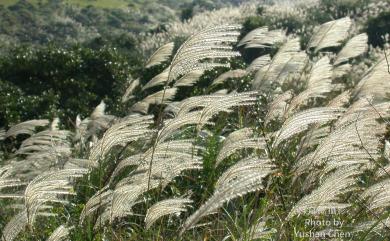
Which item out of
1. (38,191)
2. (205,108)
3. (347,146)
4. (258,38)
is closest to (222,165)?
(205,108)

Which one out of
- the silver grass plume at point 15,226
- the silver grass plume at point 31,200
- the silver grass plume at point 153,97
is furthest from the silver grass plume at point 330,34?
the silver grass plume at point 15,226

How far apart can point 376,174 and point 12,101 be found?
1106 cm

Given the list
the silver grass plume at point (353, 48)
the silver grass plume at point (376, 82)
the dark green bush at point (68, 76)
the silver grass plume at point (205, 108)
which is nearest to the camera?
the silver grass plume at point (205, 108)

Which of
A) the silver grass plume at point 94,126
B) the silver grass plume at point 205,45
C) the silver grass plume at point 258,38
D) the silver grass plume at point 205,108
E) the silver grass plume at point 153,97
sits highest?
the silver grass plume at point 205,45

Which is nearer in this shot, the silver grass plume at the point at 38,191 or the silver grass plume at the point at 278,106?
the silver grass plume at the point at 38,191

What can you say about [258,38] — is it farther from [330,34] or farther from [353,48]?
[353,48]

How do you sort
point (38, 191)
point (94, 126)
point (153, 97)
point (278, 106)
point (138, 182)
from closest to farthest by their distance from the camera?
point (38, 191) < point (138, 182) < point (278, 106) < point (153, 97) < point (94, 126)

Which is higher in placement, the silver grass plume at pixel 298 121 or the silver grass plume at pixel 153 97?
the silver grass plume at pixel 298 121

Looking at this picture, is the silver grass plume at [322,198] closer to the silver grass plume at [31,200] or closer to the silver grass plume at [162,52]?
the silver grass plume at [31,200]

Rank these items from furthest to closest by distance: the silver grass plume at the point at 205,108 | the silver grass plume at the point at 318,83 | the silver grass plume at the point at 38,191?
the silver grass plume at the point at 318,83
the silver grass plume at the point at 205,108
the silver grass plume at the point at 38,191

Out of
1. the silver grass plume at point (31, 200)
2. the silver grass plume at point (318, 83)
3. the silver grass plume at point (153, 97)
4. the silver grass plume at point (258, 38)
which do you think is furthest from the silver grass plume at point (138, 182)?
the silver grass plume at point (258, 38)

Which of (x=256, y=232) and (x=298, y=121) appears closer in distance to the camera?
(x=256, y=232)

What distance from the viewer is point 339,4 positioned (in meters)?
33.5

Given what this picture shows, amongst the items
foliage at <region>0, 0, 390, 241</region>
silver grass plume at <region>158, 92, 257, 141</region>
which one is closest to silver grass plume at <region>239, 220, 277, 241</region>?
foliage at <region>0, 0, 390, 241</region>
